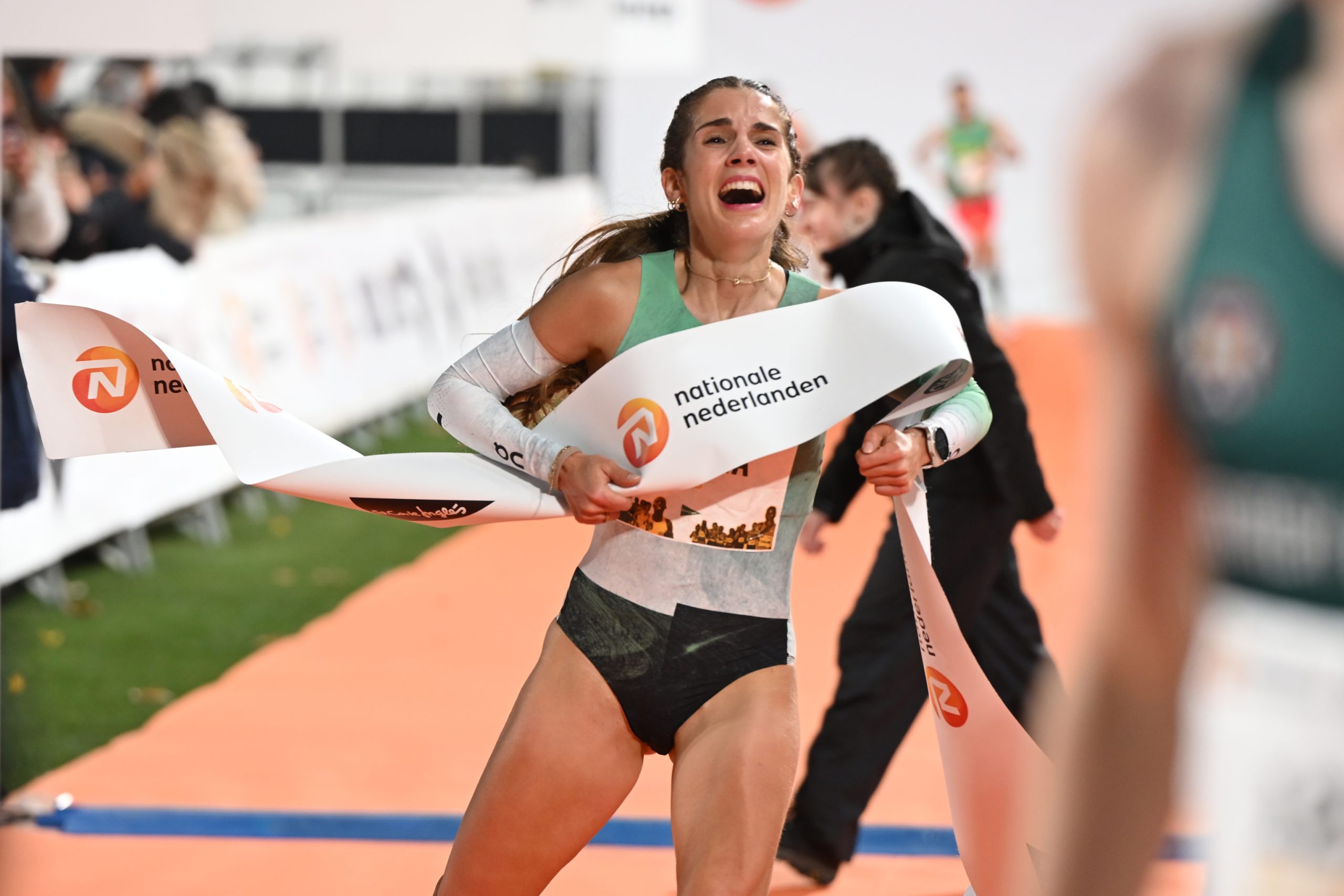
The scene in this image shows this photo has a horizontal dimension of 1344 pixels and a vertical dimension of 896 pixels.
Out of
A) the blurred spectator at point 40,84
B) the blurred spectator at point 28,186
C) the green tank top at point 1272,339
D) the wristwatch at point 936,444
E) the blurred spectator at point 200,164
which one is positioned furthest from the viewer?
the blurred spectator at point 200,164

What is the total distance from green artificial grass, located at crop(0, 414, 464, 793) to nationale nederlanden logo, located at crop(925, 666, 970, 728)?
3437 mm

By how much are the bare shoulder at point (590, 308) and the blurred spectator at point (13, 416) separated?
299 centimetres

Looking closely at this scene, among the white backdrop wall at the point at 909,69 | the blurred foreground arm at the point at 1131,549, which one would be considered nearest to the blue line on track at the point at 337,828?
the blurred foreground arm at the point at 1131,549

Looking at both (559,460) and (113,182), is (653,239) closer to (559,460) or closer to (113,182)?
(559,460)

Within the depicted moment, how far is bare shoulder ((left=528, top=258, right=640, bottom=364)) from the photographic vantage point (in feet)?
11.3

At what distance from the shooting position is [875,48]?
67.4ft

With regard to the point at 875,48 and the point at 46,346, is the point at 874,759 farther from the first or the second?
the point at 875,48

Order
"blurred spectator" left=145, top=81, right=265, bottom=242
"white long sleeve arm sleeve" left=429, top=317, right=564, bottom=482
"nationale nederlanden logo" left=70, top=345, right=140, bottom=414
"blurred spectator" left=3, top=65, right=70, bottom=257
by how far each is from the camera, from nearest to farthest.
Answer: "white long sleeve arm sleeve" left=429, top=317, right=564, bottom=482 → "nationale nederlanden logo" left=70, top=345, right=140, bottom=414 → "blurred spectator" left=3, top=65, right=70, bottom=257 → "blurred spectator" left=145, top=81, right=265, bottom=242

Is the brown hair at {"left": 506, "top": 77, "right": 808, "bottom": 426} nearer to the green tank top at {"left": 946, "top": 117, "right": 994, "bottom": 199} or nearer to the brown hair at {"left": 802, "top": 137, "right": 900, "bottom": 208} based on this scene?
the brown hair at {"left": 802, "top": 137, "right": 900, "bottom": 208}

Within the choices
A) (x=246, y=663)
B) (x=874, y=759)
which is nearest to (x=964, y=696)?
(x=874, y=759)

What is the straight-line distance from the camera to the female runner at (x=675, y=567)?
3.20 metres

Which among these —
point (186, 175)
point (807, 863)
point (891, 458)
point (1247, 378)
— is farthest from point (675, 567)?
point (186, 175)

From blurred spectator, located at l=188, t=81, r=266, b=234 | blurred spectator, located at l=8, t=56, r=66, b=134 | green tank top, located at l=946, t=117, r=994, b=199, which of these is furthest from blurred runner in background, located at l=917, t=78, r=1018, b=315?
blurred spectator, located at l=8, t=56, r=66, b=134

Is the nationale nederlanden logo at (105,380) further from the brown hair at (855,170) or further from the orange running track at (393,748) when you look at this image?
the brown hair at (855,170)
